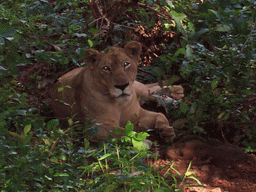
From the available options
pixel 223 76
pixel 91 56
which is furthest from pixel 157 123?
pixel 91 56

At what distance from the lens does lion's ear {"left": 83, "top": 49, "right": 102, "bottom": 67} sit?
3.68 meters

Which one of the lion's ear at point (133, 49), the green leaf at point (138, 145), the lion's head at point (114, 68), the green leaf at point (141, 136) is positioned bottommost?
the green leaf at point (138, 145)

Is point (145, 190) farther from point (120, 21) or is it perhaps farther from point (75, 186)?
point (120, 21)

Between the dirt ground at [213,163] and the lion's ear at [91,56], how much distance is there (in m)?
1.29

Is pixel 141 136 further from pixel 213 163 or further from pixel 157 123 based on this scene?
pixel 157 123

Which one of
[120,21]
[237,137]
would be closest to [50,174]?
[237,137]

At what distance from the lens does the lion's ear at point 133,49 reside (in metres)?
3.77

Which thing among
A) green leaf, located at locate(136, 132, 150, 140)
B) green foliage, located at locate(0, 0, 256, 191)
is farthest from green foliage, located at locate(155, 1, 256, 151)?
green leaf, located at locate(136, 132, 150, 140)

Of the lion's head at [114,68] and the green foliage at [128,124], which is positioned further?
the lion's head at [114,68]

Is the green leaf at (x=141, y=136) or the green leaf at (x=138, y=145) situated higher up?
the green leaf at (x=141, y=136)

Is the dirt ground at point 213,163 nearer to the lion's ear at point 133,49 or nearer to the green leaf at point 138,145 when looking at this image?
the green leaf at point 138,145

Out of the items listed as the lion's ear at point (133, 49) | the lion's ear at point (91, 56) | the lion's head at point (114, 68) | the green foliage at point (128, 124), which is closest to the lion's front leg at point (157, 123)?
the green foliage at point (128, 124)

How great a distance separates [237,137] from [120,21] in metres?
2.68

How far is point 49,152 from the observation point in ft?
8.29
